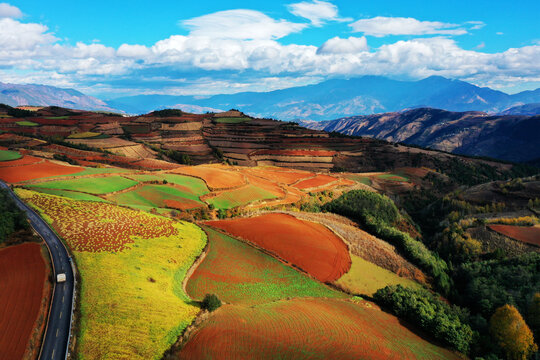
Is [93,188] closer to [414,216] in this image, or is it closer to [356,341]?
[356,341]

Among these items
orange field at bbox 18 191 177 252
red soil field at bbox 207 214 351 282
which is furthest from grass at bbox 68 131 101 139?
red soil field at bbox 207 214 351 282

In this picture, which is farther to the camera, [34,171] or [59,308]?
[34,171]

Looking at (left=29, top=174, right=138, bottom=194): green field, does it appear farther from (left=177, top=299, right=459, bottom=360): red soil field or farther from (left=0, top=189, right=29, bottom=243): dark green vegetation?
(left=177, top=299, right=459, bottom=360): red soil field

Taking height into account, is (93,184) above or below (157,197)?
above

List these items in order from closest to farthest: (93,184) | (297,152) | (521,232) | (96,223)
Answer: (96,223) → (521,232) → (93,184) → (297,152)

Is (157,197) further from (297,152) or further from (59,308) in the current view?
(297,152)

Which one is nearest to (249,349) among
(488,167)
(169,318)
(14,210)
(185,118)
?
(169,318)

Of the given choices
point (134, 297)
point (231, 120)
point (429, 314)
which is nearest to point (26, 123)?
point (231, 120)

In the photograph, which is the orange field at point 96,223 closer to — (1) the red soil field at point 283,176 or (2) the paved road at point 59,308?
(2) the paved road at point 59,308

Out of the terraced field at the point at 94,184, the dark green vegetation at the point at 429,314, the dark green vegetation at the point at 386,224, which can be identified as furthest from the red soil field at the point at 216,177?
the dark green vegetation at the point at 429,314
